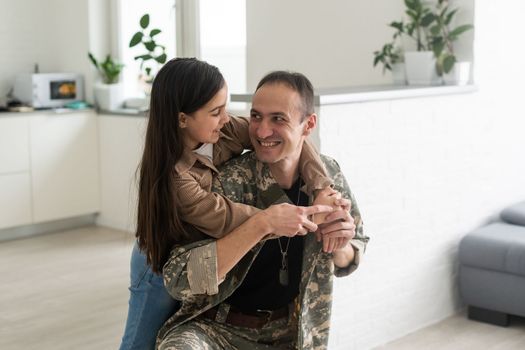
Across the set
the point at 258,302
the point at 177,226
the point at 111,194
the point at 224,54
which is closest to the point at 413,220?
the point at 258,302

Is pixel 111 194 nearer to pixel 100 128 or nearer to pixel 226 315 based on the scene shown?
pixel 100 128

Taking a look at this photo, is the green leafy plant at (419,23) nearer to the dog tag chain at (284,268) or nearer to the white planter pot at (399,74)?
the white planter pot at (399,74)

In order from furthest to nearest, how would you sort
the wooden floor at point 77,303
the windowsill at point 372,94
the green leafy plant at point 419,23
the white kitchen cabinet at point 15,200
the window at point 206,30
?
the white kitchen cabinet at point 15,200 < the window at point 206,30 < the green leafy plant at point 419,23 < the wooden floor at point 77,303 < the windowsill at point 372,94

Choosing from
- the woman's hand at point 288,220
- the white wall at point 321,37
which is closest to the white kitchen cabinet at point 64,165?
the white wall at point 321,37

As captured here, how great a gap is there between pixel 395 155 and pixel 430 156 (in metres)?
0.32

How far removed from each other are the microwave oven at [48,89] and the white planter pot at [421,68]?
2.90m

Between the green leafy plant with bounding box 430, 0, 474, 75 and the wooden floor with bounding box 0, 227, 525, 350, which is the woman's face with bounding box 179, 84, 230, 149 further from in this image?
the green leafy plant with bounding box 430, 0, 474, 75

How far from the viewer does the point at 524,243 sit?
149 inches

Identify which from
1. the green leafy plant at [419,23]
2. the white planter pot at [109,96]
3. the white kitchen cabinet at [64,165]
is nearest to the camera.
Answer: the green leafy plant at [419,23]

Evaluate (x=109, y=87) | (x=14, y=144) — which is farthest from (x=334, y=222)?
(x=109, y=87)

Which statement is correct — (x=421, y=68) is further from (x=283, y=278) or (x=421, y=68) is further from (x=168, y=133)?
(x=168, y=133)

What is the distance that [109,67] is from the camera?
6.11 meters

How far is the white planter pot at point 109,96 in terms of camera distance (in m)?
6.07

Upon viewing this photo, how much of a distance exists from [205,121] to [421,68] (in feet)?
8.06
